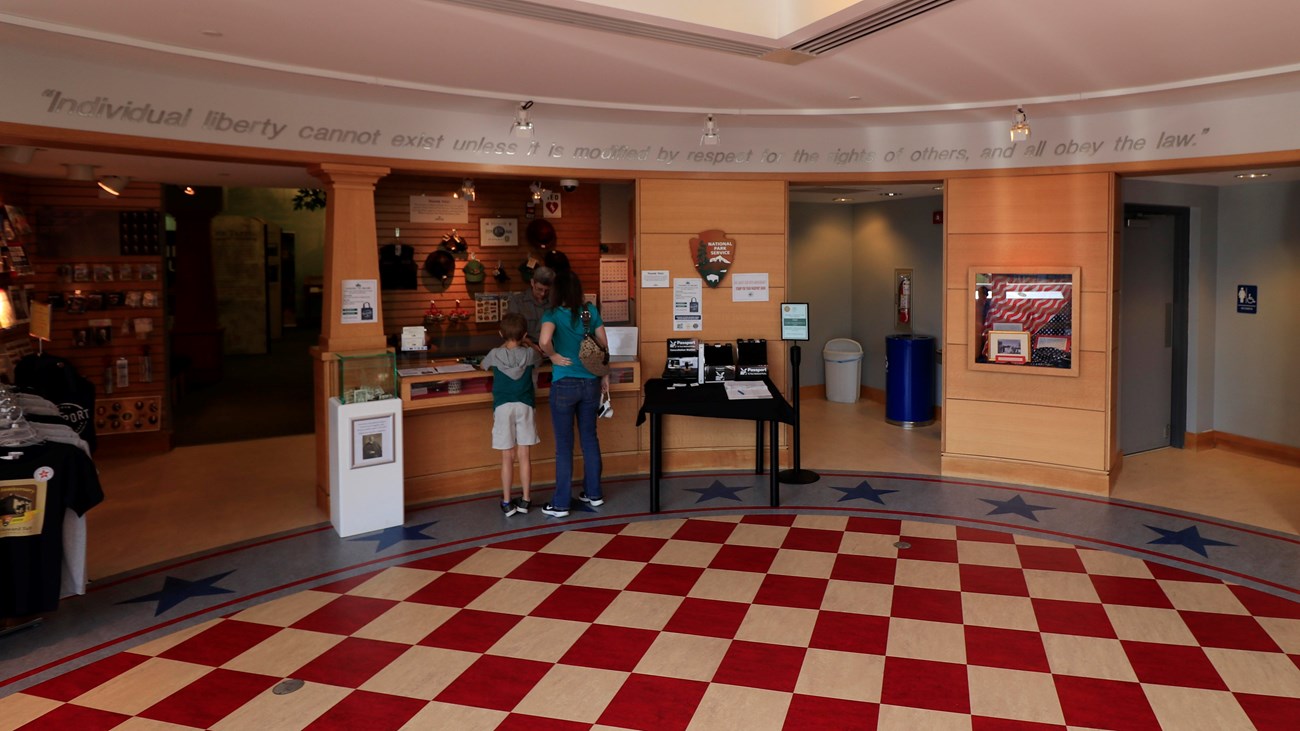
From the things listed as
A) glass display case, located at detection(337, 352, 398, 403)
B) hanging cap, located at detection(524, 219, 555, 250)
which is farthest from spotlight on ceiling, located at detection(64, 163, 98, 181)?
hanging cap, located at detection(524, 219, 555, 250)

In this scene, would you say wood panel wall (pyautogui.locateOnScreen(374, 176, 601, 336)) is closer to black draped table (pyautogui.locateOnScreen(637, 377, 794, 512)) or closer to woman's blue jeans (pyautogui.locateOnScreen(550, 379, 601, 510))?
woman's blue jeans (pyautogui.locateOnScreen(550, 379, 601, 510))

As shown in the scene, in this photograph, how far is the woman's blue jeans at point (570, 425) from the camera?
20.9ft

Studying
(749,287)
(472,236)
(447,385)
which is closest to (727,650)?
(447,385)

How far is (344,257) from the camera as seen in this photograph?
250 inches

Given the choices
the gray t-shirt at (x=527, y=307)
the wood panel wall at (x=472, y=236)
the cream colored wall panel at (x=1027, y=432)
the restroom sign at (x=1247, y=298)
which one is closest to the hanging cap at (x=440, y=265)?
the wood panel wall at (x=472, y=236)

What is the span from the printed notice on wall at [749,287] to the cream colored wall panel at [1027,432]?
1.87m

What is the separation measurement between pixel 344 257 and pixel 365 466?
1535mm

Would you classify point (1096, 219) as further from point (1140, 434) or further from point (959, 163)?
point (1140, 434)

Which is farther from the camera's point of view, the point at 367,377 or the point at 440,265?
the point at 440,265

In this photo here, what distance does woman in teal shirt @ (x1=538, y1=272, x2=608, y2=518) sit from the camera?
6.29m

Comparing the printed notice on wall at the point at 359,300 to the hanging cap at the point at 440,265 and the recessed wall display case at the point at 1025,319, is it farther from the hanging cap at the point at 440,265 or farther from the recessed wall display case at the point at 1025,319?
the recessed wall display case at the point at 1025,319

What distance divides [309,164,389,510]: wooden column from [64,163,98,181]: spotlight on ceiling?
278 cm

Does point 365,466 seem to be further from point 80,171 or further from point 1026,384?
point 1026,384

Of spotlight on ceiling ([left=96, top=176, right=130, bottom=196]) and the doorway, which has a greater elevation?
spotlight on ceiling ([left=96, top=176, right=130, bottom=196])
